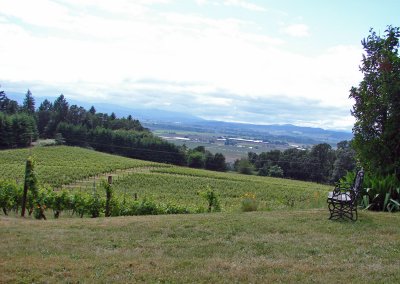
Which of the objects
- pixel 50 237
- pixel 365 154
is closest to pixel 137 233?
pixel 50 237

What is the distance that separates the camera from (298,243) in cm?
635

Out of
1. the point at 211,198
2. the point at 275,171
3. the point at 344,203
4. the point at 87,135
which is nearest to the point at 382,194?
the point at 344,203

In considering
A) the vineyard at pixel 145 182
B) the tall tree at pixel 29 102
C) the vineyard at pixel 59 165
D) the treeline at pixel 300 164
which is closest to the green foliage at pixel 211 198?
the vineyard at pixel 145 182

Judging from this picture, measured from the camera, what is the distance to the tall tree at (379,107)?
10188 mm

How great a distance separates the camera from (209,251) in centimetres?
588

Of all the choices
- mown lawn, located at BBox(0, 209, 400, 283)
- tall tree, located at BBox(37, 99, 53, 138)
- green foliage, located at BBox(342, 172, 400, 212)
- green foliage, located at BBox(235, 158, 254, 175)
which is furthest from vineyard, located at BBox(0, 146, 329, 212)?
tall tree, located at BBox(37, 99, 53, 138)

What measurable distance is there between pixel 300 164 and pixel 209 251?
66.0 m

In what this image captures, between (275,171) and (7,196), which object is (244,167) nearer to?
(275,171)

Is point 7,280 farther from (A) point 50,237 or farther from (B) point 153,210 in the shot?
(B) point 153,210

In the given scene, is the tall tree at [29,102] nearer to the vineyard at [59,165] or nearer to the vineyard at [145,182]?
the vineyard at [59,165]

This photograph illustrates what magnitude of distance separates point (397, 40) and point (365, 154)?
332 centimetres

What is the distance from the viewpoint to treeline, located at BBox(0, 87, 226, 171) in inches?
2929

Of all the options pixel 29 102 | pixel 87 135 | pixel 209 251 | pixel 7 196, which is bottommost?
pixel 7 196

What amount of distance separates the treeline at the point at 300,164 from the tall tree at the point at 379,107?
1924 inches
